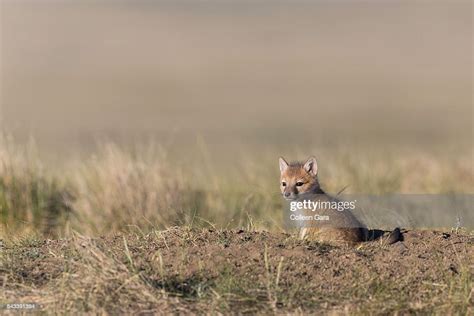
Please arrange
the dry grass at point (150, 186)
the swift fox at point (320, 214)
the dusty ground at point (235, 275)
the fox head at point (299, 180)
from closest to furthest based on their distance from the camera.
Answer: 1. the dusty ground at point (235, 275)
2. the swift fox at point (320, 214)
3. the fox head at point (299, 180)
4. the dry grass at point (150, 186)

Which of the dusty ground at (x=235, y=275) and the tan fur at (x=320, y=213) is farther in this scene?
the tan fur at (x=320, y=213)

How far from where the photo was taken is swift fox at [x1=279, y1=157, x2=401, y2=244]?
873 cm

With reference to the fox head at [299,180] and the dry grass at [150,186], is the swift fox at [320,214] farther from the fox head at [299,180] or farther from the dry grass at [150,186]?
the dry grass at [150,186]

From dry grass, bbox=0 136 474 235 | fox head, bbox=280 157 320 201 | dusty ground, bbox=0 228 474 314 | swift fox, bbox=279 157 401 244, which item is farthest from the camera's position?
dry grass, bbox=0 136 474 235

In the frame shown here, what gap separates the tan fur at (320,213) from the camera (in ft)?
28.7

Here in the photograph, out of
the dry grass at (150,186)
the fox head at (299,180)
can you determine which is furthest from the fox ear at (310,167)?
the dry grass at (150,186)

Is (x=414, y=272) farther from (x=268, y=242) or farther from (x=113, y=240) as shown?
(x=113, y=240)

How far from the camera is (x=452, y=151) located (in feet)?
59.8

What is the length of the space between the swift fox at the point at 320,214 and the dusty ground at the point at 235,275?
244mm

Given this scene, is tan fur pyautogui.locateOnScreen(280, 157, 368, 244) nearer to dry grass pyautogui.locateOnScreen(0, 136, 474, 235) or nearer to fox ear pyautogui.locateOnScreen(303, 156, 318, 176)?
fox ear pyautogui.locateOnScreen(303, 156, 318, 176)

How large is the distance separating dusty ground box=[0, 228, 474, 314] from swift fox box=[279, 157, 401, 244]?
24 cm

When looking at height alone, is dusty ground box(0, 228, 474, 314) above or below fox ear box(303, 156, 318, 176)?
below

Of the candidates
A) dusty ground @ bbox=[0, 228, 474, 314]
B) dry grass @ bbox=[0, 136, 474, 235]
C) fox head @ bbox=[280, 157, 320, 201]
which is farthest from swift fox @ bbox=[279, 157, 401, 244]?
dry grass @ bbox=[0, 136, 474, 235]

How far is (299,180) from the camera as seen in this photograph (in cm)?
906
